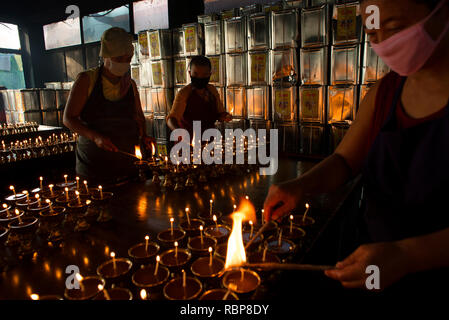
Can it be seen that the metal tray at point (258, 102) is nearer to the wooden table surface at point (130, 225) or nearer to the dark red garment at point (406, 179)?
the wooden table surface at point (130, 225)

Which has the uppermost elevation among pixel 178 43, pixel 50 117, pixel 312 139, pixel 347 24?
pixel 178 43

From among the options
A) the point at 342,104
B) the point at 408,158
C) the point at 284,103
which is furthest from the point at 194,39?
the point at 408,158

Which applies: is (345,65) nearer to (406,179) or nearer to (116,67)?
(116,67)

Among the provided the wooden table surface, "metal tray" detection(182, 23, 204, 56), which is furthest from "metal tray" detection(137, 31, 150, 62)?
the wooden table surface

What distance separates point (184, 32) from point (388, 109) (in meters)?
6.75

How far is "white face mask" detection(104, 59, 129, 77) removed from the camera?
10.5 feet

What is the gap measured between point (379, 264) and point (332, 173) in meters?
0.69

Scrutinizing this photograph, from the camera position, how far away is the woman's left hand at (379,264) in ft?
3.46

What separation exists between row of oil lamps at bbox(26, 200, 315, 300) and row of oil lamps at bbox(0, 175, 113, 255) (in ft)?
1.68

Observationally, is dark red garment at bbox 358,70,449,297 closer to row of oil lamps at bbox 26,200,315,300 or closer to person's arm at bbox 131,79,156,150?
row of oil lamps at bbox 26,200,315,300

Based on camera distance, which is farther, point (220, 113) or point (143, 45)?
point (143, 45)

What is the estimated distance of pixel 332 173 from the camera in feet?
5.53

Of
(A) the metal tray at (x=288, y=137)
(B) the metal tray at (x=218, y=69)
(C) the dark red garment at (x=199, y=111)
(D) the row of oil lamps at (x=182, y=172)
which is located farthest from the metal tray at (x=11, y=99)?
(D) the row of oil lamps at (x=182, y=172)

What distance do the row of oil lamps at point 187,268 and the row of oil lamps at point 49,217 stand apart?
0.51m
